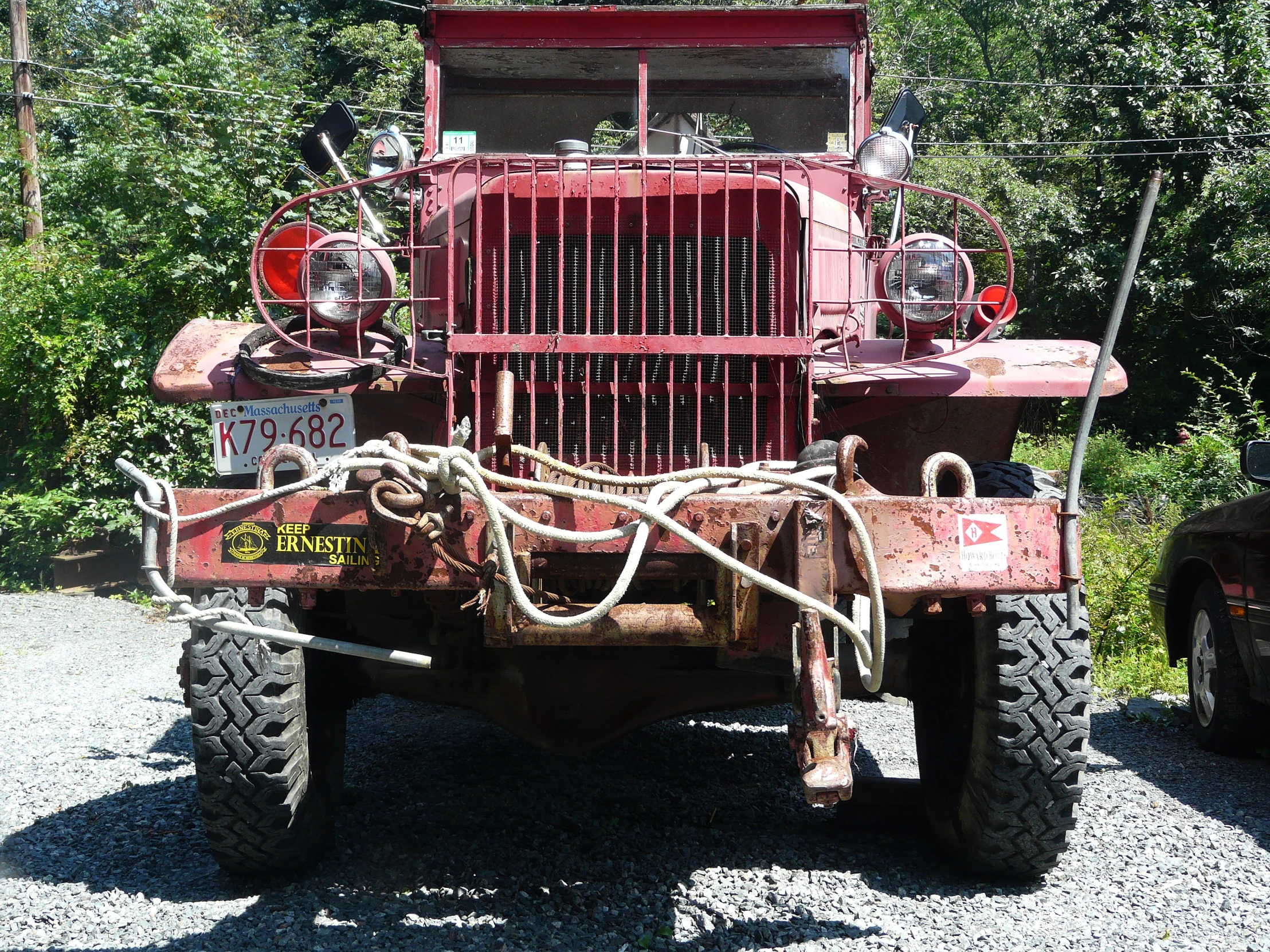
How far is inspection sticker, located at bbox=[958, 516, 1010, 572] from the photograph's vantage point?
8.38 ft

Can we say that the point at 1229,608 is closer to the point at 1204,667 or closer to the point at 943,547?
the point at 1204,667

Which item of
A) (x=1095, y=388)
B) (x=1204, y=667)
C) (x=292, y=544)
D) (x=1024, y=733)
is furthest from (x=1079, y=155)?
(x=292, y=544)

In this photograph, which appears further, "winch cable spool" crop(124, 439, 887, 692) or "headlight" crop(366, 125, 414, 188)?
"headlight" crop(366, 125, 414, 188)

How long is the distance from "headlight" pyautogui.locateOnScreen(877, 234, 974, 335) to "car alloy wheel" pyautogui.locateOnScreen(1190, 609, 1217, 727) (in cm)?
272

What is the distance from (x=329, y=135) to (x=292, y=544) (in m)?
2.16

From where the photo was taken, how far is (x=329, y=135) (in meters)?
4.19

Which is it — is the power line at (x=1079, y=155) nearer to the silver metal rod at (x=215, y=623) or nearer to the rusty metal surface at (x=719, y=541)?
the rusty metal surface at (x=719, y=541)

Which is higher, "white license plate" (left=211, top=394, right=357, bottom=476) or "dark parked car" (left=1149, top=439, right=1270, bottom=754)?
"white license plate" (left=211, top=394, right=357, bottom=476)

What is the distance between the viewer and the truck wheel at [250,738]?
310cm

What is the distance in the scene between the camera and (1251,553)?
15.7 feet

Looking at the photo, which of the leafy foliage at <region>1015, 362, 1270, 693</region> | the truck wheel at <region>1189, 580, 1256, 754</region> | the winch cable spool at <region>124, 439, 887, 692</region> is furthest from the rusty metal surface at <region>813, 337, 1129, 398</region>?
the leafy foliage at <region>1015, 362, 1270, 693</region>

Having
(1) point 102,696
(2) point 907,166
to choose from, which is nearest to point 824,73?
(2) point 907,166

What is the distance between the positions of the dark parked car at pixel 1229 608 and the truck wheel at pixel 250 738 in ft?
12.4

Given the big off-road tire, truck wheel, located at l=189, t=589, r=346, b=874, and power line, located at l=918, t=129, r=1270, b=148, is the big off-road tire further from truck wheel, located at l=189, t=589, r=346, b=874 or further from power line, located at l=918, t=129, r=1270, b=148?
power line, located at l=918, t=129, r=1270, b=148
